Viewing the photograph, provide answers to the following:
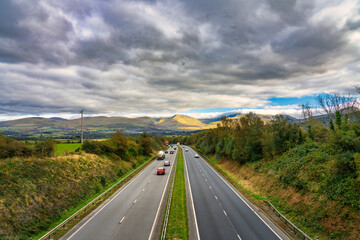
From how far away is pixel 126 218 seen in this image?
17344 mm

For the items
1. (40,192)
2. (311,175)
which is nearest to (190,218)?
(311,175)

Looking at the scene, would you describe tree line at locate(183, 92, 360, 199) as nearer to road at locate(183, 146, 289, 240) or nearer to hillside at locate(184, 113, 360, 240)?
hillside at locate(184, 113, 360, 240)

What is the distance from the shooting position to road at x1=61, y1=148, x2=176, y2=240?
47.2ft

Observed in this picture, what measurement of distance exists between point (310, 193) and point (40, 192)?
86.5ft

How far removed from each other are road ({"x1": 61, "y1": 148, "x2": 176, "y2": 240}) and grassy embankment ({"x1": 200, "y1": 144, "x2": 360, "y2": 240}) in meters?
12.4

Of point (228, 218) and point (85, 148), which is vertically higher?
point (85, 148)

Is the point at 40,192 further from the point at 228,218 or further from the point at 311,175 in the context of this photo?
the point at 311,175

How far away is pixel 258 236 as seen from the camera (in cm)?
1430

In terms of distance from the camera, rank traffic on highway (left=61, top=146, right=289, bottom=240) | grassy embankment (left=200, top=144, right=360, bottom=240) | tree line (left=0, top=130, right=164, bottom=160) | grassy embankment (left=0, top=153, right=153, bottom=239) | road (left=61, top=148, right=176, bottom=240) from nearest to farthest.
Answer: grassy embankment (left=200, top=144, right=360, bottom=240) → road (left=61, top=148, right=176, bottom=240) → traffic on highway (left=61, top=146, right=289, bottom=240) → grassy embankment (left=0, top=153, right=153, bottom=239) → tree line (left=0, top=130, right=164, bottom=160)

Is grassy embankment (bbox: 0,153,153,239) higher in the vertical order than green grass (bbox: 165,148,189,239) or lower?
higher

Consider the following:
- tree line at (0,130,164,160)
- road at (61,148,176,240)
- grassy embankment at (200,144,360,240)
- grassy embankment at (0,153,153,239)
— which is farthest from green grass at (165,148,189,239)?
tree line at (0,130,164,160)

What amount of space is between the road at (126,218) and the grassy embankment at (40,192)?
2.98 m

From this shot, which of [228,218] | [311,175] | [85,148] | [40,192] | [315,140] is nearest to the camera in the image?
[228,218]

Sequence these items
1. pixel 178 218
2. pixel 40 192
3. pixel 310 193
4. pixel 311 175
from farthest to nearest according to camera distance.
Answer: pixel 311 175 < pixel 40 192 < pixel 310 193 < pixel 178 218
